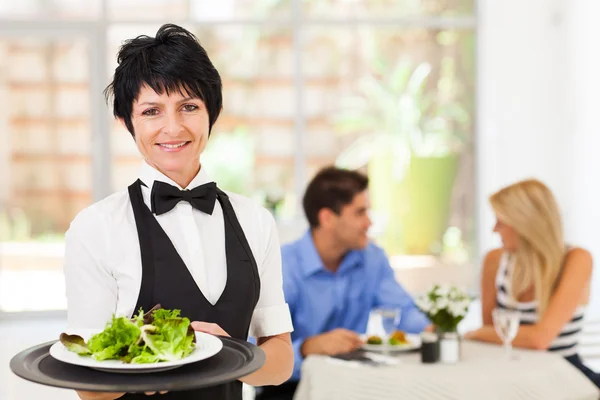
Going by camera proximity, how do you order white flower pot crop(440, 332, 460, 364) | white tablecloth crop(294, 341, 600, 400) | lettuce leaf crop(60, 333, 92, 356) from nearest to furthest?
lettuce leaf crop(60, 333, 92, 356), white tablecloth crop(294, 341, 600, 400), white flower pot crop(440, 332, 460, 364)

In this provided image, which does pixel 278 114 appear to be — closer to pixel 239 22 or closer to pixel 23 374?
pixel 239 22

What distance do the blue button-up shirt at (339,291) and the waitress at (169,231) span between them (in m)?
2.07

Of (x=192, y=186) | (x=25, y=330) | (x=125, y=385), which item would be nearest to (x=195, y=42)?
(x=192, y=186)

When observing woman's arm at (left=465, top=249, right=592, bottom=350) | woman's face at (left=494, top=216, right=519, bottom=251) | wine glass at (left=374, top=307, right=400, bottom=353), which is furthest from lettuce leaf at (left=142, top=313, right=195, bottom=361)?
woman's face at (left=494, top=216, right=519, bottom=251)

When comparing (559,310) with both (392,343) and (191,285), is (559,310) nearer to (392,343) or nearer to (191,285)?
(392,343)

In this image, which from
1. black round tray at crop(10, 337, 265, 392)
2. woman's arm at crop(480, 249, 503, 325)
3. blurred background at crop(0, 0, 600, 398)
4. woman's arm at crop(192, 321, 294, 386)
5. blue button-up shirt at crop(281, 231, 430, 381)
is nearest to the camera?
black round tray at crop(10, 337, 265, 392)

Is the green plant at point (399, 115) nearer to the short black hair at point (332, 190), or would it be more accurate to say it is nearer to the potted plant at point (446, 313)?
the short black hair at point (332, 190)

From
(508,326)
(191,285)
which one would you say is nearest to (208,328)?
(191,285)

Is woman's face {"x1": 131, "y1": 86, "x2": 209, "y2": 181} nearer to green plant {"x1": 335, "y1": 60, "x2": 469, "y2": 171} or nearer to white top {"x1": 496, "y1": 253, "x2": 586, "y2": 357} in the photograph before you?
white top {"x1": 496, "y1": 253, "x2": 586, "y2": 357}

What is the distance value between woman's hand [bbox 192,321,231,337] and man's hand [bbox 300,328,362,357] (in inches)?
74.3

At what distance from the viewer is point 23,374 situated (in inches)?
46.6

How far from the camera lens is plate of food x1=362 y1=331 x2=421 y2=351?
127 inches

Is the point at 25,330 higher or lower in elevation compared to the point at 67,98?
lower

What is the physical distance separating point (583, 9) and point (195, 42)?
7620 mm
